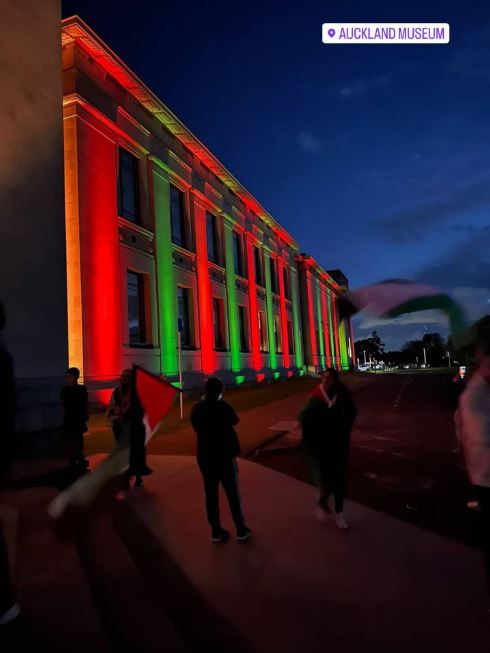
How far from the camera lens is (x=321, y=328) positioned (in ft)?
160

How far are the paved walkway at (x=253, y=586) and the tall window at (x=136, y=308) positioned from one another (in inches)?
474

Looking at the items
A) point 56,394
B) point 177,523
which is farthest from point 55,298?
point 177,523

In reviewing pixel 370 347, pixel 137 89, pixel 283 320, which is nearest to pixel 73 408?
pixel 137 89

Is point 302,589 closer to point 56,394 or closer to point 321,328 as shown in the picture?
point 56,394

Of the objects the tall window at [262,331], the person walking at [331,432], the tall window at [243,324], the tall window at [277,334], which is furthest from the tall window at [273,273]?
the person walking at [331,432]

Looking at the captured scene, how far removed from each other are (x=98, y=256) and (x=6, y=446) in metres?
12.8

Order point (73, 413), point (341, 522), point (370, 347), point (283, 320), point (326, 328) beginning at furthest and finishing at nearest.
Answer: point (370, 347)
point (326, 328)
point (283, 320)
point (73, 413)
point (341, 522)

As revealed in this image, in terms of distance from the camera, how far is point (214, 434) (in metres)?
Result: 4.75

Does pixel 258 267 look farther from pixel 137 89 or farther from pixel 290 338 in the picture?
pixel 137 89

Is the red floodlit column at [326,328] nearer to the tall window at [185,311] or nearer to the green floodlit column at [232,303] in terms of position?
the green floodlit column at [232,303]

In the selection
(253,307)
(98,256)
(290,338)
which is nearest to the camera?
(98,256)

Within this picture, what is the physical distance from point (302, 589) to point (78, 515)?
3400 mm

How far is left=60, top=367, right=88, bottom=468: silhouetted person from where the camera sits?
291 inches

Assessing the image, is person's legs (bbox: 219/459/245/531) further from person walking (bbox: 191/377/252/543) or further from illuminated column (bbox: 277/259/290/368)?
illuminated column (bbox: 277/259/290/368)
